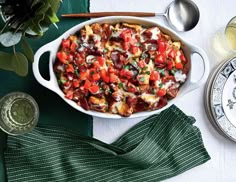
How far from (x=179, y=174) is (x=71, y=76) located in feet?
1.25

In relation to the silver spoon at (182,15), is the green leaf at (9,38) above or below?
above

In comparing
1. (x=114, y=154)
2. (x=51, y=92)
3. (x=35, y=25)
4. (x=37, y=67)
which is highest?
(x=35, y=25)

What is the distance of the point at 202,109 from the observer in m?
1.33

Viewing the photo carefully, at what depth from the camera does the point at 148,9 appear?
50.4 inches

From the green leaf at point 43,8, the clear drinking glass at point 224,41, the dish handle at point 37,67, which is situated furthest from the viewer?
the clear drinking glass at point 224,41

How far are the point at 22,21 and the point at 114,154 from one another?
39 cm

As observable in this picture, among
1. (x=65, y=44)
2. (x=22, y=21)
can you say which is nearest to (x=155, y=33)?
(x=65, y=44)

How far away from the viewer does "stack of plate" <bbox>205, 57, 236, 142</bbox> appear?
1307 millimetres

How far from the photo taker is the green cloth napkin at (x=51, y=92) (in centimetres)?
122

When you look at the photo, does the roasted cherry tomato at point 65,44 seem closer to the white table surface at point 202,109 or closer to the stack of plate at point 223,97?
the white table surface at point 202,109

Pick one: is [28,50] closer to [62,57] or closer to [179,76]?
[62,57]

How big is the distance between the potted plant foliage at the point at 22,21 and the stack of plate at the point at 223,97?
1.49 ft

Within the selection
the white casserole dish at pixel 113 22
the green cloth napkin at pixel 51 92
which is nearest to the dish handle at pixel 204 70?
the white casserole dish at pixel 113 22

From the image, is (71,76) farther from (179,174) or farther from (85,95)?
(179,174)
